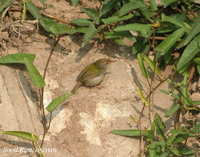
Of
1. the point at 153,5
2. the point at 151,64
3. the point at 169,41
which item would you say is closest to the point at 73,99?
the point at 151,64

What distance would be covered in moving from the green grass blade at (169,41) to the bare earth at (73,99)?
514 millimetres

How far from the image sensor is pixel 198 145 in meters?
4.55

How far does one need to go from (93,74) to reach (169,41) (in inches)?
45.5

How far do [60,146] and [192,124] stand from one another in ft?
5.77

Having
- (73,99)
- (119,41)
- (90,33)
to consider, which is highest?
(90,33)

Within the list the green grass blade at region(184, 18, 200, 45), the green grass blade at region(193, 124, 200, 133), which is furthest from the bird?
the green grass blade at region(193, 124, 200, 133)

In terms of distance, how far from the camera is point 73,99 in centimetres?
477

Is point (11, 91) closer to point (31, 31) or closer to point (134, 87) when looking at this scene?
point (31, 31)

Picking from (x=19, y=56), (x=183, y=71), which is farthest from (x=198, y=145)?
(x=19, y=56)

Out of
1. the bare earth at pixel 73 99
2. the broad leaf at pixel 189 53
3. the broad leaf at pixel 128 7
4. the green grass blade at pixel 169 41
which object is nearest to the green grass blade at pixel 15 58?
the bare earth at pixel 73 99

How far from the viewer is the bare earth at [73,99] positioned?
436cm

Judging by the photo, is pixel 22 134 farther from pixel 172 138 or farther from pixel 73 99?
pixel 172 138

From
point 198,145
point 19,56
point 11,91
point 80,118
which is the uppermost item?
point 19,56

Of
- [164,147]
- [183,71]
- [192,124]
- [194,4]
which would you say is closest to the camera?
[164,147]
